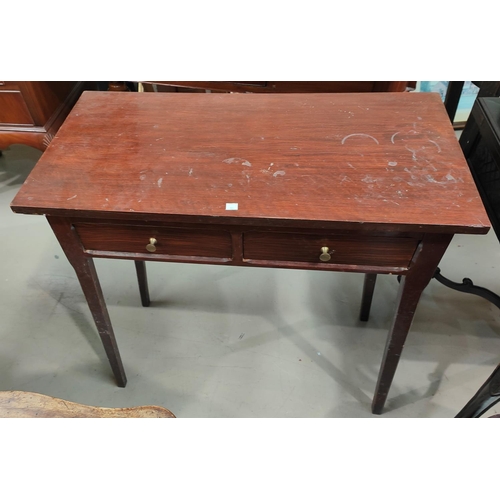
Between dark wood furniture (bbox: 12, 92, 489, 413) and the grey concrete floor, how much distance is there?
389 mm

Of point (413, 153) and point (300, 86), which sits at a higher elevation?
point (413, 153)

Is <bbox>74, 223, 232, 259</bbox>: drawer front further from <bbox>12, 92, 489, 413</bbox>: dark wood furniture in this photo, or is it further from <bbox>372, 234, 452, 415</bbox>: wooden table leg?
<bbox>372, 234, 452, 415</bbox>: wooden table leg

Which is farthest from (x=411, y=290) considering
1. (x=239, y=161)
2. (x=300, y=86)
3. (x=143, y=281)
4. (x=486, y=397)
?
(x=300, y=86)

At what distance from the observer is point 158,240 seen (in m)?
0.91

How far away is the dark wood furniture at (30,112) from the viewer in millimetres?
1623

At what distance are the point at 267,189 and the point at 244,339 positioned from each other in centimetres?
79

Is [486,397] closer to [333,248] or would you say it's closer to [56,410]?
[333,248]

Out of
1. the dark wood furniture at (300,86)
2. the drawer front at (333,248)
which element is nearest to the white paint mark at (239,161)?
the drawer front at (333,248)

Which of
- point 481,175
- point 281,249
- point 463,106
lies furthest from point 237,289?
point 463,106

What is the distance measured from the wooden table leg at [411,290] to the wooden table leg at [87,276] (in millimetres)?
716

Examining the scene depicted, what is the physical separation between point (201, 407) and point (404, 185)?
914 mm

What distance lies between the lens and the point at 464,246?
5.93 feet

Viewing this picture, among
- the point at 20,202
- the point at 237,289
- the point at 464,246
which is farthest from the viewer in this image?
the point at 464,246

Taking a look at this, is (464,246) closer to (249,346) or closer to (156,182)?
(249,346)
